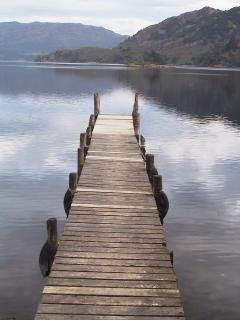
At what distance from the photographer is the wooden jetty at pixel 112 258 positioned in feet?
30.6

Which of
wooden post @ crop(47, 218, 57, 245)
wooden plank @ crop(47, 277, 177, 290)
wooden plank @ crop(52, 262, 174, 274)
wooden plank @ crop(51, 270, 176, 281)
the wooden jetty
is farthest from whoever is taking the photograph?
wooden post @ crop(47, 218, 57, 245)

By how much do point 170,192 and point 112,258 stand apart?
1390 cm

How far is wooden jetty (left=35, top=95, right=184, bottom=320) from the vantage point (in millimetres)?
9320

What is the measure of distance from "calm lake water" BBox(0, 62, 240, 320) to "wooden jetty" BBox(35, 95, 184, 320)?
8.83 ft

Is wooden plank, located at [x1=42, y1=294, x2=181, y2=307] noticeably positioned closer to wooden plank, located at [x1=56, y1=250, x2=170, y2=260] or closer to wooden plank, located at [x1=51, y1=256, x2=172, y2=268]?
wooden plank, located at [x1=51, y1=256, x2=172, y2=268]

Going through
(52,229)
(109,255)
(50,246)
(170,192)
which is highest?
(52,229)

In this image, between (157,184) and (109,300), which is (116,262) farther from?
(157,184)

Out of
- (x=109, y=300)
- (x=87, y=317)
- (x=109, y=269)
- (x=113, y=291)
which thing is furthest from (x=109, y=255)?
(x=87, y=317)

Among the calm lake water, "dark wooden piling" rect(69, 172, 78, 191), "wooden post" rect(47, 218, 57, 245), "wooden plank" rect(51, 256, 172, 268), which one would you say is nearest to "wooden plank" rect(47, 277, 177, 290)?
"wooden plank" rect(51, 256, 172, 268)

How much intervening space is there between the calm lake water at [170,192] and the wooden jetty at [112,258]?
2692 mm

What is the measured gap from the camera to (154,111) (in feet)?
198

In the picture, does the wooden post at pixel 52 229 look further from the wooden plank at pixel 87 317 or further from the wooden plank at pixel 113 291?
the wooden plank at pixel 87 317

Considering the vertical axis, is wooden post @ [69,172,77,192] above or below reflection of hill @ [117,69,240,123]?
above

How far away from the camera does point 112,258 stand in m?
11.5
